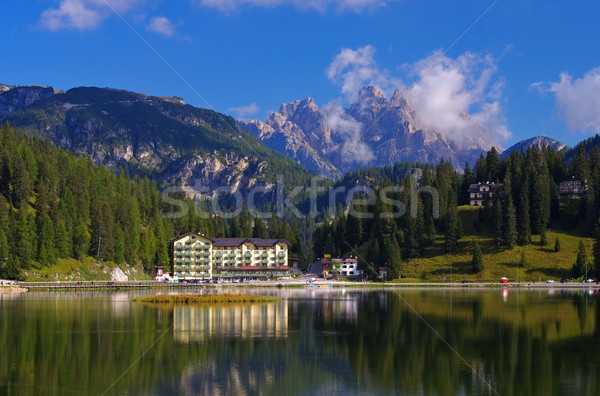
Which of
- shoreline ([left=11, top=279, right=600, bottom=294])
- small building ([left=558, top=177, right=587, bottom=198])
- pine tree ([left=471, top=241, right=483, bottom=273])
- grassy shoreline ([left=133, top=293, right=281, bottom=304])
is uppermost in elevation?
small building ([left=558, top=177, right=587, bottom=198])

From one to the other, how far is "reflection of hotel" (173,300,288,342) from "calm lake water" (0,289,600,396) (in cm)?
19

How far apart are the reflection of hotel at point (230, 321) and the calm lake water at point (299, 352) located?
191 millimetres

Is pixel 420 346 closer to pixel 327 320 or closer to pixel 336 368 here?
pixel 336 368

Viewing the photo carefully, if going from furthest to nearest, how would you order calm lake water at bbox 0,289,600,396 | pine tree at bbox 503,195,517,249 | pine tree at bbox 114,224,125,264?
1. pine tree at bbox 114,224,125,264
2. pine tree at bbox 503,195,517,249
3. calm lake water at bbox 0,289,600,396

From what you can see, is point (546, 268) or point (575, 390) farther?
point (546, 268)

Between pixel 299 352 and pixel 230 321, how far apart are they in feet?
75.7

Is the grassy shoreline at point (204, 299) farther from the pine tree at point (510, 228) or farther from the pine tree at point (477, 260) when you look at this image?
the pine tree at point (510, 228)

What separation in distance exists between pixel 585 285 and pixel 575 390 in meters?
120

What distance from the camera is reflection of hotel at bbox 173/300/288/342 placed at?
63.0 metres

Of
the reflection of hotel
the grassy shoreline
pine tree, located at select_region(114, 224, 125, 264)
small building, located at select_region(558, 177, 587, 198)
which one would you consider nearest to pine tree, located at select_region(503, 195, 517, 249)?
small building, located at select_region(558, 177, 587, 198)

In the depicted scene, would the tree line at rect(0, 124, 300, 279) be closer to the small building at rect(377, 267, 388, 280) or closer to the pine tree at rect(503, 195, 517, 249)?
the small building at rect(377, 267, 388, 280)

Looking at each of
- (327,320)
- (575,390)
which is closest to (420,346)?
(575,390)

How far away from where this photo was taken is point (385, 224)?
639ft

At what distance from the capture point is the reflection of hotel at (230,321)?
63.0 metres
